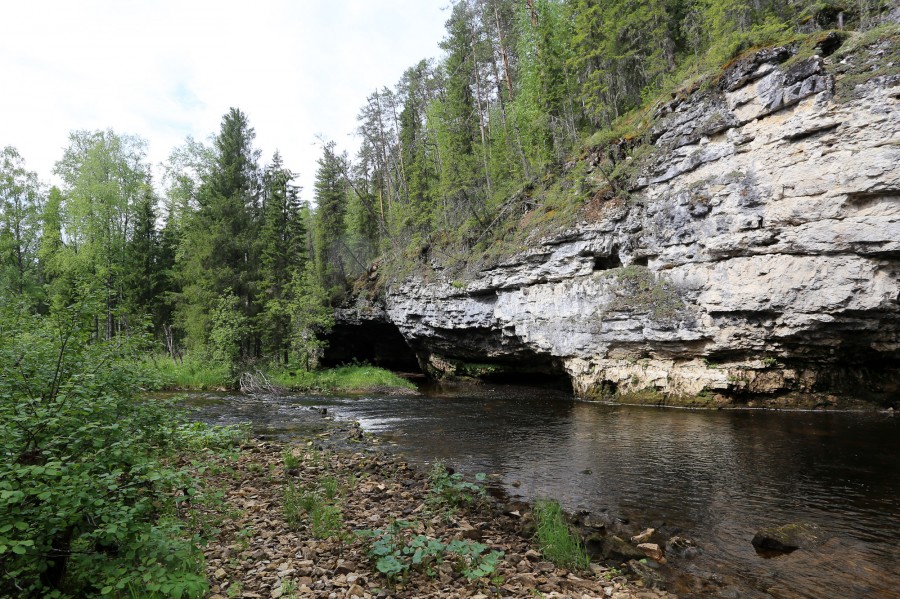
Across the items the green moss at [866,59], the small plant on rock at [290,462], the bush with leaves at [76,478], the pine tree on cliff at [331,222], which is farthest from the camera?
the pine tree on cliff at [331,222]

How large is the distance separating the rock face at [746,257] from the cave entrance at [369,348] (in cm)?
1558

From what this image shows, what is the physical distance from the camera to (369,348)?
34.7 meters

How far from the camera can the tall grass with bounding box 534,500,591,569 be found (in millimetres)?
4676

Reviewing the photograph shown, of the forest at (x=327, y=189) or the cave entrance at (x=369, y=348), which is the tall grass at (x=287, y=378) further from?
the cave entrance at (x=369, y=348)

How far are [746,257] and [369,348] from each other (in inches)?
1072

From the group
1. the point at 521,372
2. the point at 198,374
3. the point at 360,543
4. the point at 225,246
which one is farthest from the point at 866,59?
the point at 198,374

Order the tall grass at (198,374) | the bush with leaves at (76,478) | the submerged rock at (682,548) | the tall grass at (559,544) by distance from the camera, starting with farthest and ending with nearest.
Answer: the tall grass at (198,374) → the submerged rock at (682,548) → the tall grass at (559,544) → the bush with leaves at (76,478)

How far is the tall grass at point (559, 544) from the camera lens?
184 inches

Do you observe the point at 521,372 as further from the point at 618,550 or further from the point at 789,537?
the point at 618,550

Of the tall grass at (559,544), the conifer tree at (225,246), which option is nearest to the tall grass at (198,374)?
the conifer tree at (225,246)

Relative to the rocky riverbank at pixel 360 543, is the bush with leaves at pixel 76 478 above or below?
above

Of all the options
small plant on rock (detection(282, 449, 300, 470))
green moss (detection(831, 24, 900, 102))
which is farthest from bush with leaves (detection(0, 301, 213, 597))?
green moss (detection(831, 24, 900, 102))

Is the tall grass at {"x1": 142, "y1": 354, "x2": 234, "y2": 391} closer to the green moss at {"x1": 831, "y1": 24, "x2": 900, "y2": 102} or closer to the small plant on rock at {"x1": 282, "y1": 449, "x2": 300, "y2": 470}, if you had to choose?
the small plant on rock at {"x1": 282, "y1": 449, "x2": 300, "y2": 470}

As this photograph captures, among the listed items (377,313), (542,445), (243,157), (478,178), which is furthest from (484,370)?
(243,157)
